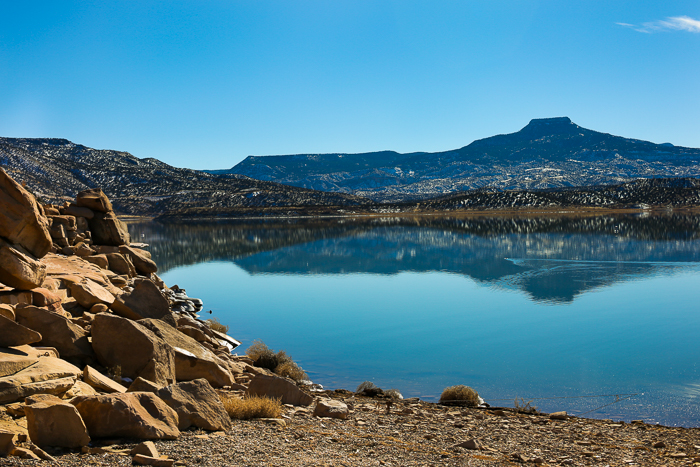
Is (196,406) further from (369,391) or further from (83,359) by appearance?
(369,391)

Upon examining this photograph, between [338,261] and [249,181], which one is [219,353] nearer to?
[338,261]

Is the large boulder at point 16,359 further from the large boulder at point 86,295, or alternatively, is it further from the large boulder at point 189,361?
the large boulder at point 86,295

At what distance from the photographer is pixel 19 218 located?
28.5 feet

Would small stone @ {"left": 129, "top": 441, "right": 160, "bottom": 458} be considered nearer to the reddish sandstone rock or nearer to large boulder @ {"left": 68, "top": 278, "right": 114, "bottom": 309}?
large boulder @ {"left": 68, "top": 278, "right": 114, "bottom": 309}

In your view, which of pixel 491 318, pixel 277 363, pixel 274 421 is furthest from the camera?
pixel 491 318

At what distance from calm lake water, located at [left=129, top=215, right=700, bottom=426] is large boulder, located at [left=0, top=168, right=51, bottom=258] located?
655 cm

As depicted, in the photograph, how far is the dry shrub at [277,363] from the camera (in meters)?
11.8

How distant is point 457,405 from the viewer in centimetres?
980

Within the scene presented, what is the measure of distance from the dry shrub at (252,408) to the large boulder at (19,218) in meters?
4.41

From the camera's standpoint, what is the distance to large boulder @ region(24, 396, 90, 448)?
506 cm

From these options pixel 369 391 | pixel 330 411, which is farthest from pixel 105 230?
pixel 330 411

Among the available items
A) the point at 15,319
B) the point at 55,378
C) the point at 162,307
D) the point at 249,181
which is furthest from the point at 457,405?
the point at 249,181

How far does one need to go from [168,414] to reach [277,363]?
6597 mm

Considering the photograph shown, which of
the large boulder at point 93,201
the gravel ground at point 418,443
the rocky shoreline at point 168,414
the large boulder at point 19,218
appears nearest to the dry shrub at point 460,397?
the rocky shoreline at point 168,414
